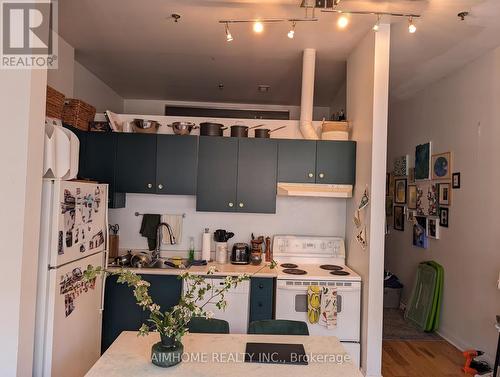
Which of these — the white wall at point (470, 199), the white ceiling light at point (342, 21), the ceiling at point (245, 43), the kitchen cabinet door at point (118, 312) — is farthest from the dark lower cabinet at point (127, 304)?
the white wall at point (470, 199)

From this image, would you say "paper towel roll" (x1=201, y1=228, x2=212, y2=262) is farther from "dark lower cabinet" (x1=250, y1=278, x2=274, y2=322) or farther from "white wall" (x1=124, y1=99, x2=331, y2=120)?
"white wall" (x1=124, y1=99, x2=331, y2=120)

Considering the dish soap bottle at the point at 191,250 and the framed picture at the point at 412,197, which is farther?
the framed picture at the point at 412,197

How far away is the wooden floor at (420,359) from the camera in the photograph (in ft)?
10.8

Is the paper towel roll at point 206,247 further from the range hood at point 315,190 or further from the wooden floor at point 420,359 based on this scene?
the wooden floor at point 420,359

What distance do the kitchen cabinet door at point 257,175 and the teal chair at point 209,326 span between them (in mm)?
1536

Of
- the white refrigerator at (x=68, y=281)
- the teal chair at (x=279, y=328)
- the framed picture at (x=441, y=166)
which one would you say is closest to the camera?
the teal chair at (x=279, y=328)

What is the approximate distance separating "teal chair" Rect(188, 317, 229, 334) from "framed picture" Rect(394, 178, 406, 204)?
3.85 meters

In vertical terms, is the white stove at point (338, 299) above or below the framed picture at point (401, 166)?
below

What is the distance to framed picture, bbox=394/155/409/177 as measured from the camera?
514 cm

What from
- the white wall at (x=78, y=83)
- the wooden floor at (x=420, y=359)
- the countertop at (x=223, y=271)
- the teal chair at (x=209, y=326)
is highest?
the white wall at (x=78, y=83)

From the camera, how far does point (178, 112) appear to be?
575 centimetres

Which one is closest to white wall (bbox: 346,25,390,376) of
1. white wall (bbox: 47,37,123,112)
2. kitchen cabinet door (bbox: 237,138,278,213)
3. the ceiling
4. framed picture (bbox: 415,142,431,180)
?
the ceiling

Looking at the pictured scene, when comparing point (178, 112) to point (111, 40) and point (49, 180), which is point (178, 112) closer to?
point (111, 40)

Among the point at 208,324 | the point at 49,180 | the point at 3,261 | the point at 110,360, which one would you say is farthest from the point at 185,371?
the point at 49,180
